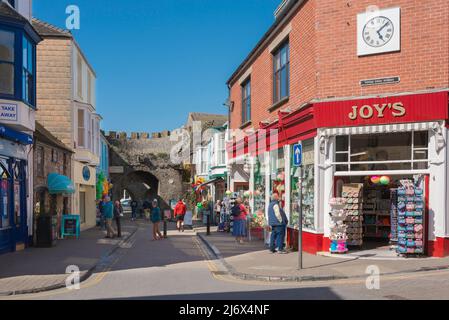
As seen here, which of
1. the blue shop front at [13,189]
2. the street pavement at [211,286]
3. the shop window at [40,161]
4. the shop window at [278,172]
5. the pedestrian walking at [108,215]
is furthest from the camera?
the pedestrian walking at [108,215]

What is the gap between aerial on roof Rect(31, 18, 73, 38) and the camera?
24.3 m

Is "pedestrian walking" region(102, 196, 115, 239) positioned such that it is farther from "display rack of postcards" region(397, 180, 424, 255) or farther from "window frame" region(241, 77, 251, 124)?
"display rack of postcards" region(397, 180, 424, 255)

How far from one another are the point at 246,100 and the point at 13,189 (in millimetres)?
11814

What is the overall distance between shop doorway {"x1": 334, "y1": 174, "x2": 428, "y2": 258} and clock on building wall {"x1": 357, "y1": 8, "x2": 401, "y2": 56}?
3379 mm

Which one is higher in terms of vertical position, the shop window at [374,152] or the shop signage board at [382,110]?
the shop signage board at [382,110]

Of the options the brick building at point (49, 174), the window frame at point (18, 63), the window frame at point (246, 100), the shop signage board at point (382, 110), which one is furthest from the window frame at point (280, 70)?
the brick building at point (49, 174)

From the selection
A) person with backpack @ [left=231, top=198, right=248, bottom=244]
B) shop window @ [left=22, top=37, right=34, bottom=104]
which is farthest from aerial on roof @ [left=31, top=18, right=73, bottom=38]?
person with backpack @ [left=231, top=198, right=248, bottom=244]

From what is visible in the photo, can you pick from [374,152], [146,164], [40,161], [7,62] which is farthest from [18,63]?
[146,164]

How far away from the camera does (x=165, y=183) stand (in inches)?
1934

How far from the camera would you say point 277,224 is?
49.3 ft

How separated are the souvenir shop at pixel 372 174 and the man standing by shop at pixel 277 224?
0.65 meters

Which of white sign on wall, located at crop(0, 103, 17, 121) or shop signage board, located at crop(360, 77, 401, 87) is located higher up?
shop signage board, located at crop(360, 77, 401, 87)

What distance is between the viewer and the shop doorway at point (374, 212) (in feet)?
46.0

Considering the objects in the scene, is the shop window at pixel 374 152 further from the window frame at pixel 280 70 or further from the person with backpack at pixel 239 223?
the person with backpack at pixel 239 223
